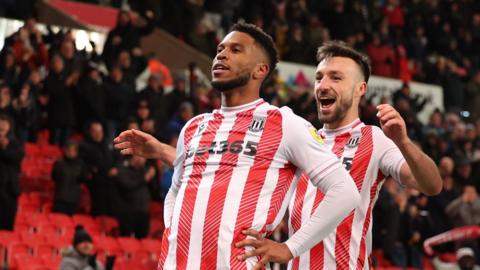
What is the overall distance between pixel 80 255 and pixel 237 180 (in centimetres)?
670

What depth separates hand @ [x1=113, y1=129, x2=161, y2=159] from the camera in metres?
5.45

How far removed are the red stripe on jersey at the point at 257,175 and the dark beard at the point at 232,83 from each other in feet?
0.68

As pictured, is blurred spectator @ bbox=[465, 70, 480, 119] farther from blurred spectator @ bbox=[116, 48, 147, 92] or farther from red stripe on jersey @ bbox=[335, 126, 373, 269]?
red stripe on jersey @ bbox=[335, 126, 373, 269]

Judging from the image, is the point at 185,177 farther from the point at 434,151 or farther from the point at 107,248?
the point at 434,151

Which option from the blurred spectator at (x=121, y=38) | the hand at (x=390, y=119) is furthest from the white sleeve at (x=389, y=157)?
the blurred spectator at (x=121, y=38)

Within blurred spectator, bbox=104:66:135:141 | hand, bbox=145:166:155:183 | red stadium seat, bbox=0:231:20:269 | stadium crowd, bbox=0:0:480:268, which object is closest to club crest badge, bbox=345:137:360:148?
red stadium seat, bbox=0:231:20:269

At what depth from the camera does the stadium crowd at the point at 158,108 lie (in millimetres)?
13625

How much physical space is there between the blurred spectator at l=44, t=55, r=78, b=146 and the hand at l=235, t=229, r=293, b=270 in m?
10.2

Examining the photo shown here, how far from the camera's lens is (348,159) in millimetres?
6117

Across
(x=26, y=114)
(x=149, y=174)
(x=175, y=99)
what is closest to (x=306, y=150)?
(x=149, y=174)

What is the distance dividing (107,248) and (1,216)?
144 cm

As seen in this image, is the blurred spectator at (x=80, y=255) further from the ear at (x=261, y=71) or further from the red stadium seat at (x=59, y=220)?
the ear at (x=261, y=71)

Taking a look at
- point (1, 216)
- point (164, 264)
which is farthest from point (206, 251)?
point (1, 216)

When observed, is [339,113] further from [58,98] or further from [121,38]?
[121,38]
